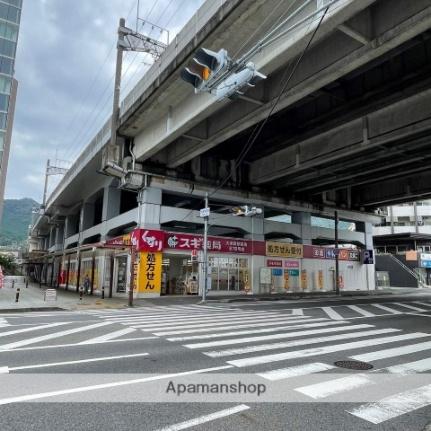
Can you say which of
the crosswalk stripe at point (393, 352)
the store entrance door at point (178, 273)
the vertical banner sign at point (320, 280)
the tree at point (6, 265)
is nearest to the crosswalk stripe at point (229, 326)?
the crosswalk stripe at point (393, 352)

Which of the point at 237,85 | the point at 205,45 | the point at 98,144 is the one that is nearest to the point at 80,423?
the point at 237,85

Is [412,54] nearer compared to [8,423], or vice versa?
[8,423]

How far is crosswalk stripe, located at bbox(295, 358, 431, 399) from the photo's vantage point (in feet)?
18.2

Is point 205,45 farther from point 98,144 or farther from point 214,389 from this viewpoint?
point 98,144

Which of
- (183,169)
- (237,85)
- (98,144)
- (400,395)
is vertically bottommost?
(400,395)

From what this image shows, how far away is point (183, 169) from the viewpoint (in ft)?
Answer: 96.6

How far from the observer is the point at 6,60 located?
61156 millimetres

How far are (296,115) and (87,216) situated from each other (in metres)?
29.6

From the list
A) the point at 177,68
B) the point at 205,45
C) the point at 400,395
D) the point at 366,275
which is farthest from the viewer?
the point at 366,275

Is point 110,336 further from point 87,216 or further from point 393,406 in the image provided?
point 87,216

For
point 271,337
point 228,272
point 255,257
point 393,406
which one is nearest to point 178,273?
point 228,272

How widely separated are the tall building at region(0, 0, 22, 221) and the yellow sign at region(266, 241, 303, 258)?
45.3 m

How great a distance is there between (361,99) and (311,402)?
16.4 meters

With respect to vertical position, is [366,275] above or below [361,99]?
below
